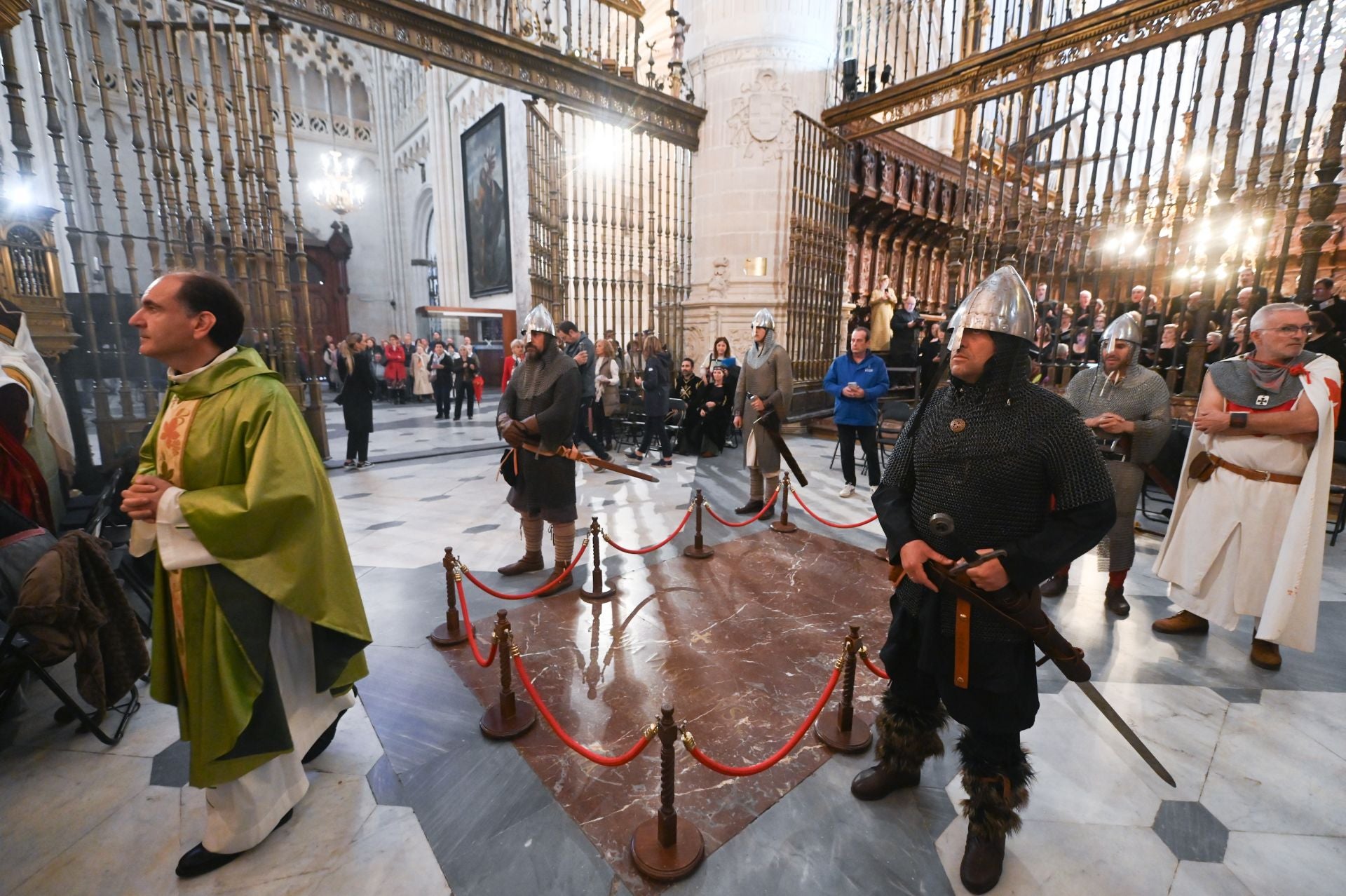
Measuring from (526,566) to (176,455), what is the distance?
2524 millimetres

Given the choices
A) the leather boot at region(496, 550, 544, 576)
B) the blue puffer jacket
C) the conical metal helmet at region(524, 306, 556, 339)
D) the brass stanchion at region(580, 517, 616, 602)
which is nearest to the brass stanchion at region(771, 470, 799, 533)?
the blue puffer jacket

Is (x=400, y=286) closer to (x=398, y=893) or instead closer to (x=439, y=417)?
(x=439, y=417)

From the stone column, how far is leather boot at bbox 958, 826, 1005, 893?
347 inches

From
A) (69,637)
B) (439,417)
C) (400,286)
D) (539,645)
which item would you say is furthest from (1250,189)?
(400,286)

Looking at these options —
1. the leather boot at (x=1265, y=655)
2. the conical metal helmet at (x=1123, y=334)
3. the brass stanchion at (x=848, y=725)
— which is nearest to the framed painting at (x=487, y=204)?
the conical metal helmet at (x=1123, y=334)

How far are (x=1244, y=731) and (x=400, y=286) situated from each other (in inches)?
883

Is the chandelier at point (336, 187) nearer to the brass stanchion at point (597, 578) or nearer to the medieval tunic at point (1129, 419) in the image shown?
the brass stanchion at point (597, 578)

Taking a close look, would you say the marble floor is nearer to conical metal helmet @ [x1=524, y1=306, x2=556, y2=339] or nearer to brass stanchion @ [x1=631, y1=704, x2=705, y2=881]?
brass stanchion @ [x1=631, y1=704, x2=705, y2=881]

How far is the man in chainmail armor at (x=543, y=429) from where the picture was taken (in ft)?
12.3

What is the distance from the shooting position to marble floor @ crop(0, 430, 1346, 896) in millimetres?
1882

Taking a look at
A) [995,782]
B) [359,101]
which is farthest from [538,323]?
[359,101]

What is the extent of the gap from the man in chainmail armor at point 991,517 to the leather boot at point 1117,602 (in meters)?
2.44

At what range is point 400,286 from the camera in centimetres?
Answer: 2014

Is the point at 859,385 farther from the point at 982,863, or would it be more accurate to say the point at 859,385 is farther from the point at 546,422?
the point at 982,863
